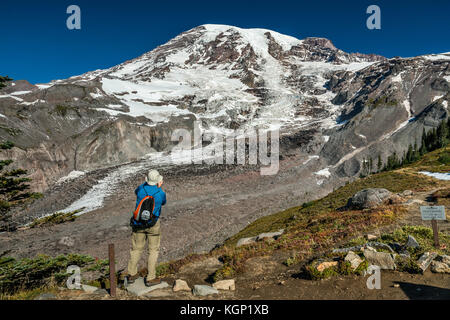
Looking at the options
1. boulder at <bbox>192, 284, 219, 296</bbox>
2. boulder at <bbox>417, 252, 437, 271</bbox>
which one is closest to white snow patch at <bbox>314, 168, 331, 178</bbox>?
boulder at <bbox>417, 252, 437, 271</bbox>

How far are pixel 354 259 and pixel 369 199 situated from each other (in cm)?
1246

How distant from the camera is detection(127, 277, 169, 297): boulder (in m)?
7.02

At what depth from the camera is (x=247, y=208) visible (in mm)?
42531

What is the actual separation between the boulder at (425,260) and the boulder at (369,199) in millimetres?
11334

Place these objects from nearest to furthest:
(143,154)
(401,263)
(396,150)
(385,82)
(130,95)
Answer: (401,263), (396,150), (143,154), (385,82), (130,95)

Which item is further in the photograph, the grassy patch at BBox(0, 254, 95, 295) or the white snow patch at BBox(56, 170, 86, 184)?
the white snow patch at BBox(56, 170, 86, 184)

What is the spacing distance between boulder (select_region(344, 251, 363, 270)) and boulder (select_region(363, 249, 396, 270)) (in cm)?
30

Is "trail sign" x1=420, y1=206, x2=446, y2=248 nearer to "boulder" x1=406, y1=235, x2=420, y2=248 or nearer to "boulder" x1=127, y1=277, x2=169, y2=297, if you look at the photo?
"boulder" x1=406, y1=235, x2=420, y2=248

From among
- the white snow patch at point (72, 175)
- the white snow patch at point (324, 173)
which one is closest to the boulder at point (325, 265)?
the white snow patch at point (324, 173)

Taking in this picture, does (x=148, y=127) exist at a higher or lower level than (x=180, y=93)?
lower

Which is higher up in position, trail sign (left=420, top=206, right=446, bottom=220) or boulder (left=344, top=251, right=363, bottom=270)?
trail sign (left=420, top=206, right=446, bottom=220)
